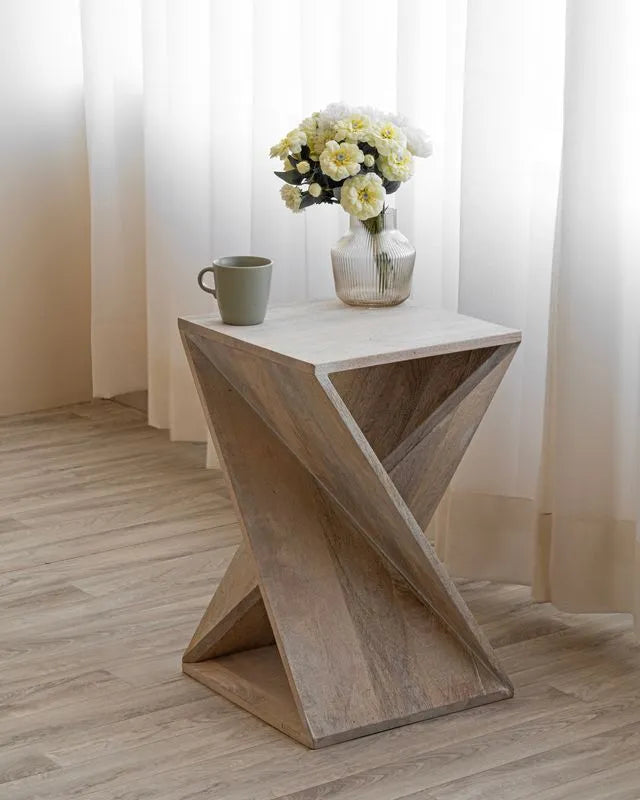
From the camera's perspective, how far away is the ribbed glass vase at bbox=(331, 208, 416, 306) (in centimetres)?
228

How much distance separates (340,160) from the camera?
7.17 ft

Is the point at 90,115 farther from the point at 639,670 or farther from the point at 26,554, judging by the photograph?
the point at 639,670

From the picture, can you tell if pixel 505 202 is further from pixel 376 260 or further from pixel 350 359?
pixel 350 359

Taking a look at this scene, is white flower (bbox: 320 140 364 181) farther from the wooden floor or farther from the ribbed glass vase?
the wooden floor

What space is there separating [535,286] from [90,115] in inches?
67.1

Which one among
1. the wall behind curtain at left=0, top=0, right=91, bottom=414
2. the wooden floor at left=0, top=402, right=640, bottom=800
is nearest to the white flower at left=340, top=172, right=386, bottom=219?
the wooden floor at left=0, top=402, right=640, bottom=800

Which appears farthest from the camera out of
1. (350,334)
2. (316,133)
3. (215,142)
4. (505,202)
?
(215,142)

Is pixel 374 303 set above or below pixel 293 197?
below

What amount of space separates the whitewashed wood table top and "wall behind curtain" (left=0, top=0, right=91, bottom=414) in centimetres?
184

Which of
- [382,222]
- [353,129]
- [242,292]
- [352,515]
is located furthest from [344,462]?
[353,129]

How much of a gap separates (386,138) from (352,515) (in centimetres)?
61

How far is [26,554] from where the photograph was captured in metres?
2.91

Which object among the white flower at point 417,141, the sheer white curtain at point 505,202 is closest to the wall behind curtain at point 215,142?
the sheer white curtain at point 505,202

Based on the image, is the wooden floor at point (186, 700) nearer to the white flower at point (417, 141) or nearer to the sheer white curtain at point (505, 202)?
the sheer white curtain at point (505, 202)
